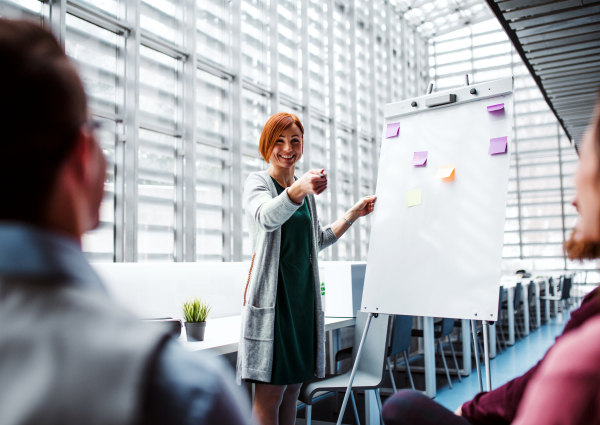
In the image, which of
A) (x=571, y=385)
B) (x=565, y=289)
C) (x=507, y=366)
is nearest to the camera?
(x=571, y=385)

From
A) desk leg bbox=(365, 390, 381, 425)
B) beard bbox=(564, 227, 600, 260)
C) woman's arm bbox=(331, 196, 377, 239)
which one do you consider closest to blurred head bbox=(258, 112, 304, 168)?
woman's arm bbox=(331, 196, 377, 239)

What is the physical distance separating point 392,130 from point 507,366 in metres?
4.23

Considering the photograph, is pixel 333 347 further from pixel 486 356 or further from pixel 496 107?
pixel 496 107

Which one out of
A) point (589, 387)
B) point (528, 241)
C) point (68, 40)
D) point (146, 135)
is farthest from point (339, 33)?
point (589, 387)

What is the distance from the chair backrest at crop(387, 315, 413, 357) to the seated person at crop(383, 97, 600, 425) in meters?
2.42

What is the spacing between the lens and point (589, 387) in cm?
61

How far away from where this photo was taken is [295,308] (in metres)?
1.87

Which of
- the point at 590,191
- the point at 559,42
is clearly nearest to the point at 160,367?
the point at 590,191

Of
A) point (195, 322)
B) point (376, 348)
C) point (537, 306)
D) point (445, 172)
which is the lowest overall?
point (537, 306)

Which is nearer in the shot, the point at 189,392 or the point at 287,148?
the point at 189,392

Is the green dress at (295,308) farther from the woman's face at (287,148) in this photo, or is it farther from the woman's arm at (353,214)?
the woman's arm at (353,214)

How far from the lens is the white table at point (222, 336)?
220cm

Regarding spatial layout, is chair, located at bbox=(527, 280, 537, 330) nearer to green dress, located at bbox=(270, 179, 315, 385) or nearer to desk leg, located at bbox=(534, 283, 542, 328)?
desk leg, located at bbox=(534, 283, 542, 328)

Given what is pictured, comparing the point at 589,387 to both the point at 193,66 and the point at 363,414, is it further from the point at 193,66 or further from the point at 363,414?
the point at 193,66
